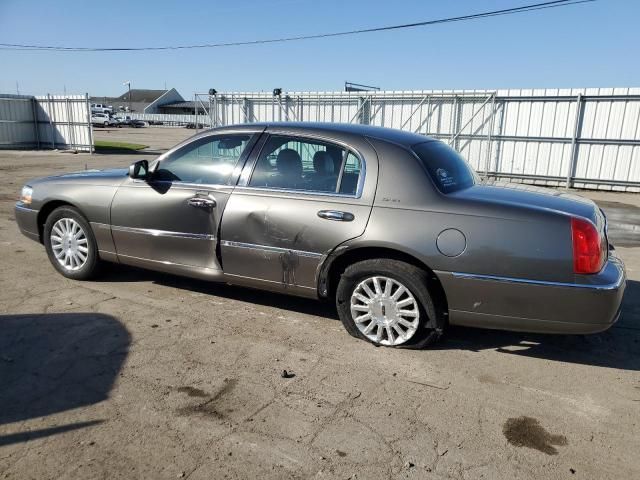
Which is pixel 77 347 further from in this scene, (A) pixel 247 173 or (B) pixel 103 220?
(A) pixel 247 173

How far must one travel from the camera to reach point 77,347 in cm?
372

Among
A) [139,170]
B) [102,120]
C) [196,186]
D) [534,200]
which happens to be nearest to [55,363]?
[196,186]

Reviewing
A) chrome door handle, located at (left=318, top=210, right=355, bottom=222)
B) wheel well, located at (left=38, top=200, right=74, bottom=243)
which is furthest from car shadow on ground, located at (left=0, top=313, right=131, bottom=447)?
chrome door handle, located at (left=318, top=210, right=355, bottom=222)

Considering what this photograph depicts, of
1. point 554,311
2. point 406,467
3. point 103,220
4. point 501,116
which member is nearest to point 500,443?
point 406,467

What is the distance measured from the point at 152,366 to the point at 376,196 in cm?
199

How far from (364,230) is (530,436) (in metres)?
1.70

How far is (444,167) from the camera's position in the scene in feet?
13.2

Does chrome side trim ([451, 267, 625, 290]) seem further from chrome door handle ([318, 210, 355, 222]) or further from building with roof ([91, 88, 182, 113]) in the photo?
building with roof ([91, 88, 182, 113])

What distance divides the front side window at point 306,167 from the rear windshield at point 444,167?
0.54 meters

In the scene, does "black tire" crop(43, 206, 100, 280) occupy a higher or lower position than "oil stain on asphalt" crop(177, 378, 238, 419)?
higher

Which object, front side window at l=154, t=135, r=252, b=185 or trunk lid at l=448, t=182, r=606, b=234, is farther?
front side window at l=154, t=135, r=252, b=185

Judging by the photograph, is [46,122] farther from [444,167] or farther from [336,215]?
[444,167]

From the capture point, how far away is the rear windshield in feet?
12.4

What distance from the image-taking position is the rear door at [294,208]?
384cm
